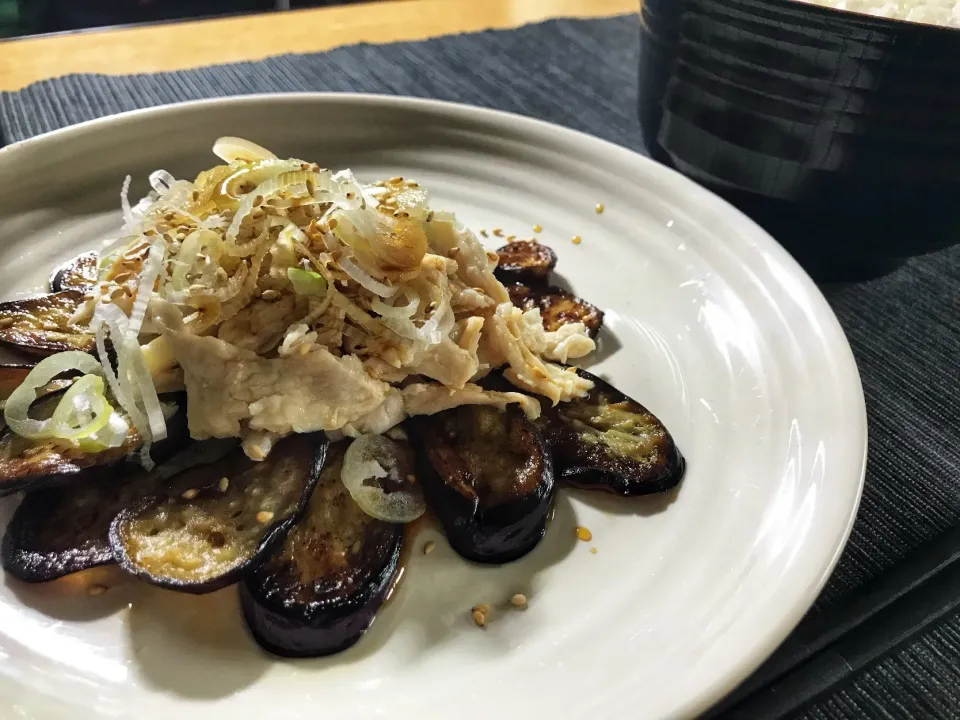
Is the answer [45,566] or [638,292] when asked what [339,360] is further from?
[638,292]

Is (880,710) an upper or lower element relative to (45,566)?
lower

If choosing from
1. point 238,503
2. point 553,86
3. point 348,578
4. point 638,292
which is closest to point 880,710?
point 348,578

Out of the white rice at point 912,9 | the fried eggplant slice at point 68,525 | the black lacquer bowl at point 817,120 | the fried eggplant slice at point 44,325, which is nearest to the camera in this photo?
the fried eggplant slice at point 68,525

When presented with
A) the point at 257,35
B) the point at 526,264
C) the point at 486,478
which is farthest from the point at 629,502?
the point at 257,35

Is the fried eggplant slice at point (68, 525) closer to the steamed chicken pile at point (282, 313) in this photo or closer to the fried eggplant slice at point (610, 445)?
the steamed chicken pile at point (282, 313)

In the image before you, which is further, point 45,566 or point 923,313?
point 923,313

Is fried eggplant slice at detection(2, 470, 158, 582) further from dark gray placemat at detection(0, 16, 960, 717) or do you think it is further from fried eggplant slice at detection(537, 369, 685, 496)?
dark gray placemat at detection(0, 16, 960, 717)

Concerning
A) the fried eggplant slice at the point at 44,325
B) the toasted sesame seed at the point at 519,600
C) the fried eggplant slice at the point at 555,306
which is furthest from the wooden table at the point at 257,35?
the toasted sesame seed at the point at 519,600
